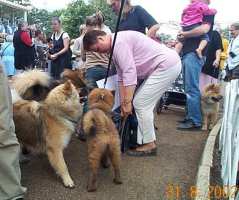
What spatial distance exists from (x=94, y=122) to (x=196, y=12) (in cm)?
356

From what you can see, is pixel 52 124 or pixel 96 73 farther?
pixel 96 73

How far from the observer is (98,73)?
219 inches

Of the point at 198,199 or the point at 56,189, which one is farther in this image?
the point at 56,189

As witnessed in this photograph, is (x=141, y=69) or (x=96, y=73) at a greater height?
(x=141, y=69)

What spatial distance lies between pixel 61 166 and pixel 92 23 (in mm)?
2943

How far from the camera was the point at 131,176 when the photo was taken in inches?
170

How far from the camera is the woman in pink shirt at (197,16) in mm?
6512

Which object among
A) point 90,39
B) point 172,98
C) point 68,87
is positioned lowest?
point 172,98

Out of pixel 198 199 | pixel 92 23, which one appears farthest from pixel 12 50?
pixel 198 199

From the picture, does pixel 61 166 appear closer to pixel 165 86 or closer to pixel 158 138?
pixel 165 86

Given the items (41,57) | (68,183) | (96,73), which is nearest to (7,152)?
(68,183)

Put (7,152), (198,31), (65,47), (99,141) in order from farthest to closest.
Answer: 1. (65,47)
2. (198,31)
3. (99,141)
4. (7,152)

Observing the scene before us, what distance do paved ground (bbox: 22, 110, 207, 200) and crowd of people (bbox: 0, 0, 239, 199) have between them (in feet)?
1.19
